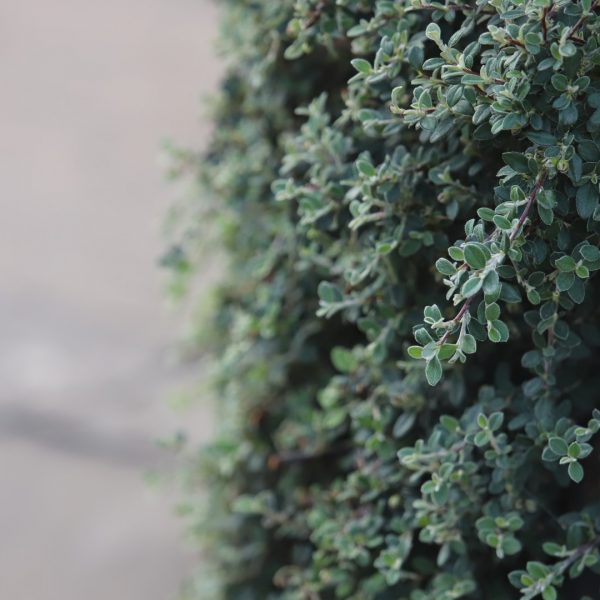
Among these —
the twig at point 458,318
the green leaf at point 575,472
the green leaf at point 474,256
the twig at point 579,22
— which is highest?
the twig at point 579,22

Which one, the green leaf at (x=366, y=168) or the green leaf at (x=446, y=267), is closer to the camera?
the green leaf at (x=446, y=267)

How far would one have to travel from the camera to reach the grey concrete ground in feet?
8.50

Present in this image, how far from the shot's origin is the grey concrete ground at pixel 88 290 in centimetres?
259

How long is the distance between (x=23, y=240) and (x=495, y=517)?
2451 millimetres

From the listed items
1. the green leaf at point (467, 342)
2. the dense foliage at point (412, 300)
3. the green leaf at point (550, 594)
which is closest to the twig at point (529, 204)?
the dense foliage at point (412, 300)

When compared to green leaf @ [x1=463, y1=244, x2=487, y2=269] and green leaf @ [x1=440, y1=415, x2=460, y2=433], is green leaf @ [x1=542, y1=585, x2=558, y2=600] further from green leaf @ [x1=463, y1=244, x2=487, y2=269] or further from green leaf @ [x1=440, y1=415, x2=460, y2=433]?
green leaf @ [x1=463, y1=244, x2=487, y2=269]

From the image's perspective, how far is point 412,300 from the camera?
1.21 meters

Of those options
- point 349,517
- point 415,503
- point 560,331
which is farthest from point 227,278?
point 560,331

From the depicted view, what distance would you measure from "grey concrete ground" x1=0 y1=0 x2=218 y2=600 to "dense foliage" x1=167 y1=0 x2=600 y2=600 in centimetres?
99

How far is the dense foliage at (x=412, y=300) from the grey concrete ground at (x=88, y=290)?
99cm

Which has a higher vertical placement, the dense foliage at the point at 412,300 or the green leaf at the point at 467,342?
the dense foliage at the point at 412,300

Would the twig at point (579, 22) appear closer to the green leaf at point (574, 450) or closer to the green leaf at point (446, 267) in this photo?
the green leaf at point (446, 267)

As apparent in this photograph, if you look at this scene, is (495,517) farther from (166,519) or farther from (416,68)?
(166,519)

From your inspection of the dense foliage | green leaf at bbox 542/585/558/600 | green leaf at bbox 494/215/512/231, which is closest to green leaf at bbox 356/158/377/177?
the dense foliage
